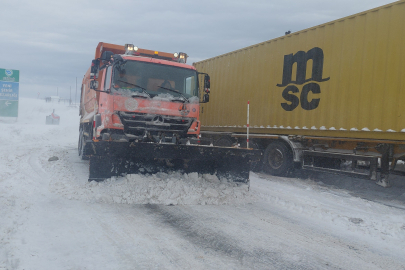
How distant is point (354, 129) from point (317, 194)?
1648 millimetres

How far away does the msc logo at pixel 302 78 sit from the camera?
801cm

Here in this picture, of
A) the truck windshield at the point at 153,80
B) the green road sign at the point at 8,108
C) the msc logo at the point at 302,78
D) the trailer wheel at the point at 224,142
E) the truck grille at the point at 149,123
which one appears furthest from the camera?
the green road sign at the point at 8,108

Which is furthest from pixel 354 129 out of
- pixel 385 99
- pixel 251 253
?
pixel 251 253

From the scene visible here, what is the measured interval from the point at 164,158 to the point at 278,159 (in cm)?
441

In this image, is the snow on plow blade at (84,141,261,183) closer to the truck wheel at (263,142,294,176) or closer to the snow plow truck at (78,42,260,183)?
the snow plow truck at (78,42,260,183)

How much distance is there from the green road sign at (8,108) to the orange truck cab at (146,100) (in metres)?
33.2

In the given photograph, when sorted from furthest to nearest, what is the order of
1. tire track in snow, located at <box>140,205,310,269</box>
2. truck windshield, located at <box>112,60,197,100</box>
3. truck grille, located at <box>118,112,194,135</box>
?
truck windshield, located at <box>112,60,197,100</box> → truck grille, located at <box>118,112,194,135</box> → tire track in snow, located at <box>140,205,310,269</box>

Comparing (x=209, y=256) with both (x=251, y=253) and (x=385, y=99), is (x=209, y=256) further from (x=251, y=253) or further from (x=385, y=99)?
(x=385, y=99)

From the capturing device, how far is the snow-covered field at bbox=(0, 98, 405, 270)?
3.27 metres

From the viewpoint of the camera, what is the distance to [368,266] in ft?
10.8

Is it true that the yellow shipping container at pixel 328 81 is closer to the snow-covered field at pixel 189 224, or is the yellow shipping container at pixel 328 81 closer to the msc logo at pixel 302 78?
the msc logo at pixel 302 78

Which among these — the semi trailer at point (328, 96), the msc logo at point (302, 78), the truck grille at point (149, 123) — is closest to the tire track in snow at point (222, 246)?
the truck grille at point (149, 123)

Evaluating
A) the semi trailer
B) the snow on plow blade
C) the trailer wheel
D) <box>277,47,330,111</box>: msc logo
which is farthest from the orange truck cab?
the trailer wheel

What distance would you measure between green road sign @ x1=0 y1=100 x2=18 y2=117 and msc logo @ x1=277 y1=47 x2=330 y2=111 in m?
34.5
